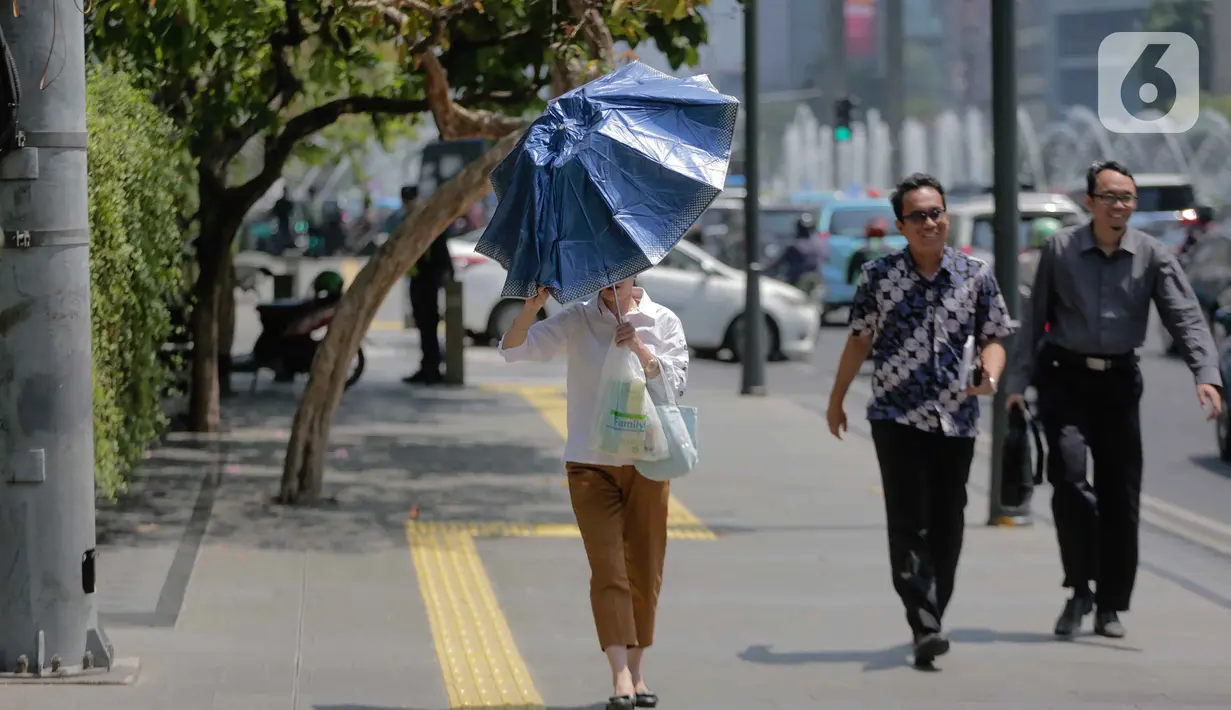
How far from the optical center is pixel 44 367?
6484 millimetres

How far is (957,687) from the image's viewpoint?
268 inches

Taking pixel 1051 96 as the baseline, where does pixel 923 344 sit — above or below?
below

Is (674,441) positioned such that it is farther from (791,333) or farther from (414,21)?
(791,333)

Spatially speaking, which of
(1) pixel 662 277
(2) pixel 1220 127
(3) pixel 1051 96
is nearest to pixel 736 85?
(3) pixel 1051 96

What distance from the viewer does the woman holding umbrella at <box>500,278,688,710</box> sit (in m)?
6.11

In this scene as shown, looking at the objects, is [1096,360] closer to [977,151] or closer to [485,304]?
[485,304]

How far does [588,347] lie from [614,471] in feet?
1.31

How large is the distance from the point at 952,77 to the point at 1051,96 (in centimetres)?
1126

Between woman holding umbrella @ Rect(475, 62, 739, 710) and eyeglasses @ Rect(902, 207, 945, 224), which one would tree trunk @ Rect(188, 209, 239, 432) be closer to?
eyeglasses @ Rect(902, 207, 945, 224)

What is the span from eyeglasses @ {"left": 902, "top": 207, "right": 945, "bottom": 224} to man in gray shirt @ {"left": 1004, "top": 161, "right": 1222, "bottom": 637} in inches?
29.6

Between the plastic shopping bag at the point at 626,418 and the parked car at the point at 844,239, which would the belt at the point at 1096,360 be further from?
the parked car at the point at 844,239

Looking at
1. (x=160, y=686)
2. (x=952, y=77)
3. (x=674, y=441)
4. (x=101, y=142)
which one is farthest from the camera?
(x=952, y=77)

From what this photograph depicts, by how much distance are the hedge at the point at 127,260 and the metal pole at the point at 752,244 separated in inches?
302

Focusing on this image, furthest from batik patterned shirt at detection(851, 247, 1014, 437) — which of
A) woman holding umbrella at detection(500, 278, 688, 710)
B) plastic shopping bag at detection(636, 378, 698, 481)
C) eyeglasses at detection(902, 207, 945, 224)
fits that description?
plastic shopping bag at detection(636, 378, 698, 481)
